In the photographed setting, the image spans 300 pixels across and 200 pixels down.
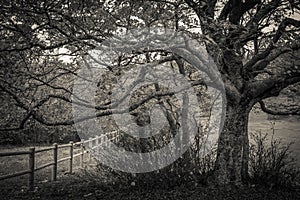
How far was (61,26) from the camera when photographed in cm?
744

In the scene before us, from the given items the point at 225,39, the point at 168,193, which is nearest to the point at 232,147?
the point at 168,193

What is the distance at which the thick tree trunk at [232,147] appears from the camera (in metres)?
6.82

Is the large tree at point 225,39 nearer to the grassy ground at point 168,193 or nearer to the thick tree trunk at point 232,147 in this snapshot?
the thick tree trunk at point 232,147

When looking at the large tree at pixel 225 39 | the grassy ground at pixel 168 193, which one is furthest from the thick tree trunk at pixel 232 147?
the grassy ground at pixel 168 193

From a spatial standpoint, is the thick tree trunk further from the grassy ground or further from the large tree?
the grassy ground

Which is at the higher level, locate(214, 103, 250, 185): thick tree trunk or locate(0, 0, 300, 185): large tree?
locate(0, 0, 300, 185): large tree

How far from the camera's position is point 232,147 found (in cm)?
684

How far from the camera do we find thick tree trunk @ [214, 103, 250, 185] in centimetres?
682

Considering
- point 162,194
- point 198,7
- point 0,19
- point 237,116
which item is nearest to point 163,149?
point 162,194

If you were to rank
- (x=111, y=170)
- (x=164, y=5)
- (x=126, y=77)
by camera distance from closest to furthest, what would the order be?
(x=111, y=170)
(x=164, y=5)
(x=126, y=77)

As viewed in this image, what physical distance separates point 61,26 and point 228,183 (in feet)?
14.9

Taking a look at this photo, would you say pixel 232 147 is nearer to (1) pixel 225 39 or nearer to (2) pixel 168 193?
(2) pixel 168 193

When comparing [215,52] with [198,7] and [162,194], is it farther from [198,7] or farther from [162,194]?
[162,194]

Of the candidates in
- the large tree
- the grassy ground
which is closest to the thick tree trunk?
the large tree
